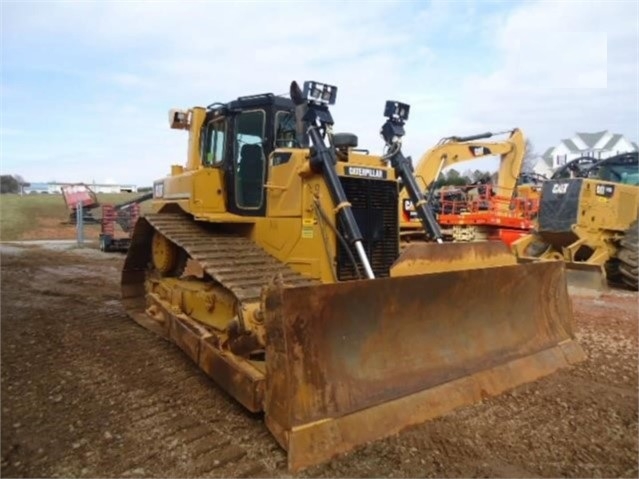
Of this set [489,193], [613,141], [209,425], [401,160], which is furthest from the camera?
[613,141]

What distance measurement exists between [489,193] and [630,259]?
484 centimetres

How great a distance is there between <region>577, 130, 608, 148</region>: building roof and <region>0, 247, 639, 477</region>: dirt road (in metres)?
61.9

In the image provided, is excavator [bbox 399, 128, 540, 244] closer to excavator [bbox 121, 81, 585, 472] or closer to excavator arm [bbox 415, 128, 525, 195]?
excavator arm [bbox 415, 128, 525, 195]

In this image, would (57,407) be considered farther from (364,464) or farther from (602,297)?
(602,297)

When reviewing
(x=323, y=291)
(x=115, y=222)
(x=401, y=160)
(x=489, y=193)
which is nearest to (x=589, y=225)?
(x=489, y=193)

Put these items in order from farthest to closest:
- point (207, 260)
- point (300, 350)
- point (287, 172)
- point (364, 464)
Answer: point (287, 172)
point (207, 260)
point (300, 350)
point (364, 464)

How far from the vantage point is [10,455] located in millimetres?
2947

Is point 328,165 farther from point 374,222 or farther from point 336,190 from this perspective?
point 374,222

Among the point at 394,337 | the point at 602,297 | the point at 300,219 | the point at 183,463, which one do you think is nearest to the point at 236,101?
the point at 300,219

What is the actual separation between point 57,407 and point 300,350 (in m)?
1.89

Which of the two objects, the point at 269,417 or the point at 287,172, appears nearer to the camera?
the point at 269,417

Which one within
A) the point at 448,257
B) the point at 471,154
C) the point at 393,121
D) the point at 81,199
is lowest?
the point at 448,257

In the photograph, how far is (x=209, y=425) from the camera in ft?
11.0

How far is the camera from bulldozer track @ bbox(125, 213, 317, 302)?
13.3ft
